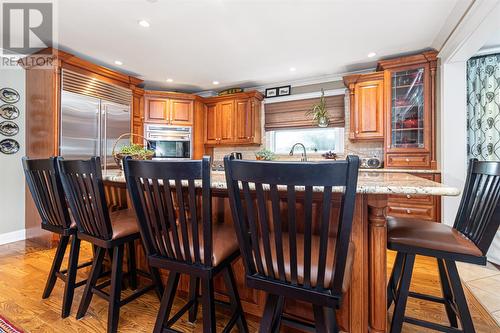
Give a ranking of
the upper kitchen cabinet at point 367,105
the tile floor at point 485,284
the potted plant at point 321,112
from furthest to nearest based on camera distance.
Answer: the potted plant at point 321,112 < the upper kitchen cabinet at point 367,105 < the tile floor at point 485,284

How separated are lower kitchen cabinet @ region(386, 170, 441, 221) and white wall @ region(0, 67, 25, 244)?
4.69 meters

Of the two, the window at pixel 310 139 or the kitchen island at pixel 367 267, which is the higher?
the window at pixel 310 139

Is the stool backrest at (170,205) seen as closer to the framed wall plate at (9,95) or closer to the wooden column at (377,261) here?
the wooden column at (377,261)

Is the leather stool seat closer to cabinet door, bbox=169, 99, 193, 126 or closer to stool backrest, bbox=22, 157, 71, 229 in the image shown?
stool backrest, bbox=22, 157, 71, 229

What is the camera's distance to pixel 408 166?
10.5ft

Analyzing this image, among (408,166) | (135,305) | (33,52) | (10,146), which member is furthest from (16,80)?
(408,166)

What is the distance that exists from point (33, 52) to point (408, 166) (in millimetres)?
5044

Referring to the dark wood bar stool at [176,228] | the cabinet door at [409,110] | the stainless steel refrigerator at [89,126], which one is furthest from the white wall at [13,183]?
the cabinet door at [409,110]

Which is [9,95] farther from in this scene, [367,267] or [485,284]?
[485,284]

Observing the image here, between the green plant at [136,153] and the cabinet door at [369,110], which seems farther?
the cabinet door at [369,110]

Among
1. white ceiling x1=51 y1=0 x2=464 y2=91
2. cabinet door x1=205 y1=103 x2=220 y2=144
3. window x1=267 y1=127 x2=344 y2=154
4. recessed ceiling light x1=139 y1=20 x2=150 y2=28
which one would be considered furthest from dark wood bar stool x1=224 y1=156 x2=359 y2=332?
cabinet door x1=205 y1=103 x2=220 y2=144

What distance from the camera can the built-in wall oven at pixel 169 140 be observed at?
4.45 meters

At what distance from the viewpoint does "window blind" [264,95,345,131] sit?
400cm

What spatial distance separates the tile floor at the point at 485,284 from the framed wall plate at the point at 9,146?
5029mm
